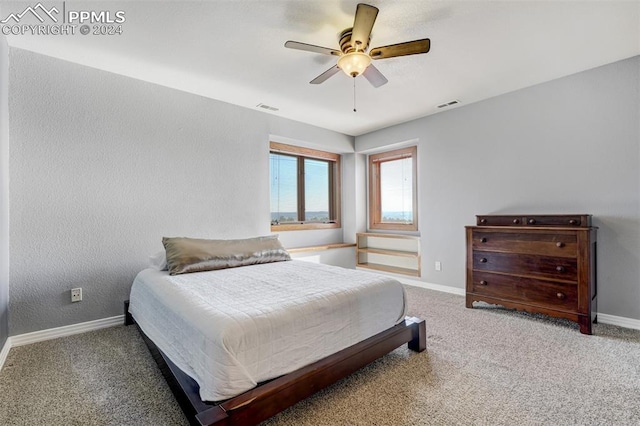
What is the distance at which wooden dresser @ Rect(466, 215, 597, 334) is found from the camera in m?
2.55

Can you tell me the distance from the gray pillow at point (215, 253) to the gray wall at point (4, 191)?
1.08m

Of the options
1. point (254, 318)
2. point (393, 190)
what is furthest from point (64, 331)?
point (393, 190)

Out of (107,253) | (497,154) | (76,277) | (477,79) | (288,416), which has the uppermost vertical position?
(477,79)

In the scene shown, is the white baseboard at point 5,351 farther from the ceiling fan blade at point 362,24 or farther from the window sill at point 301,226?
the ceiling fan blade at point 362,24

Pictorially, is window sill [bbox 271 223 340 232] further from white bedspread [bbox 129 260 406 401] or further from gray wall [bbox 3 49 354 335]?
white bedspread [bbox 129 260 406 401]

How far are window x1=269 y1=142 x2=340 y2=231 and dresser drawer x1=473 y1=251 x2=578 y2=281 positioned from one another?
2534 mm

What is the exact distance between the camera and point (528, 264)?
9.40 feet

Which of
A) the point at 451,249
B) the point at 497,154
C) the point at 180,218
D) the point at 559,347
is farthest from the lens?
the point at 451,249

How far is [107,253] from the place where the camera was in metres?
2.78

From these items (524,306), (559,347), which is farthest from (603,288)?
(559,347)

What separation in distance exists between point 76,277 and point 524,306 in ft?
13.8

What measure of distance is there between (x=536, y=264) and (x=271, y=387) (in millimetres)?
2730

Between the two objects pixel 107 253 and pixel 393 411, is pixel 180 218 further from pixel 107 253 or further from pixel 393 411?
pixel 393 411

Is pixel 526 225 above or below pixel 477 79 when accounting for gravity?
below
